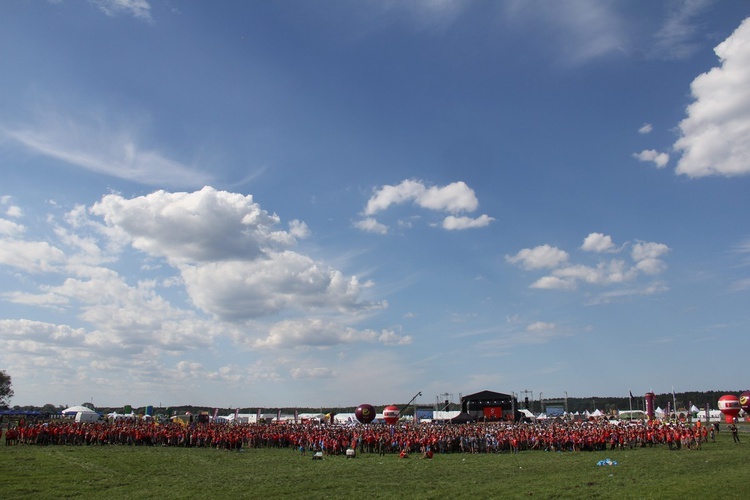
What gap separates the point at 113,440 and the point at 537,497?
35.3m

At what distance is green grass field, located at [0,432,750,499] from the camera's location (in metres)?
19.5

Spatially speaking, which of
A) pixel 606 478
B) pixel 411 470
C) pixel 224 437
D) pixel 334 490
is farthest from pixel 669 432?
pixel 224 437

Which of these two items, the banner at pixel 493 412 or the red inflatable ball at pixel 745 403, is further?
the banner at pixel 493 412

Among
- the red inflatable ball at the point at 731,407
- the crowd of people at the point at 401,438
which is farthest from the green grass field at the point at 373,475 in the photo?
the red inflatable ball at the point at 731,407

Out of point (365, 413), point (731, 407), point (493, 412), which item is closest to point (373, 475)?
point (365, 413)

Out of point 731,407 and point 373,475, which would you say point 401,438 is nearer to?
point 373,475

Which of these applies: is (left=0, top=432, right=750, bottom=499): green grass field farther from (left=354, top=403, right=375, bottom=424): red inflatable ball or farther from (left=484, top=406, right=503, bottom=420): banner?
(left=484, top=406, right=503, bottom=420): banner

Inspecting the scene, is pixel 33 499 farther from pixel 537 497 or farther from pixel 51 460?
pixel 537 497

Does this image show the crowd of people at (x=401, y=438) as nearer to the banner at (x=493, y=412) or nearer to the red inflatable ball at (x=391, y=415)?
the red inflatable ball at (x=391, y=415)

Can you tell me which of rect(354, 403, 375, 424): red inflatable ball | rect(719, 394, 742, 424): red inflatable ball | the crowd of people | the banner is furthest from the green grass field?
the banner

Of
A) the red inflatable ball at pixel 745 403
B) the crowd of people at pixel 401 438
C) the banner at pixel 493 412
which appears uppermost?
the red inflatable ball at pixel 745 403

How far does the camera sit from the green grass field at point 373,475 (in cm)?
1947

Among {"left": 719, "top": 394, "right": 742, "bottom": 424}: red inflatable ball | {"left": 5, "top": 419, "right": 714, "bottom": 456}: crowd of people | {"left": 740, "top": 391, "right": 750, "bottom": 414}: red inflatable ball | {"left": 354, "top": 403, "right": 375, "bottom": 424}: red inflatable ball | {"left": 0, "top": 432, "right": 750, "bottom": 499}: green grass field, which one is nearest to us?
{"left": 0, "top": 432, "right": 750, "bottom": 499}: green grass field

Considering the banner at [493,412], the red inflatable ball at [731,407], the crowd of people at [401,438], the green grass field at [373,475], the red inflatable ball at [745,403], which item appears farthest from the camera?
the banner at [493,412]
